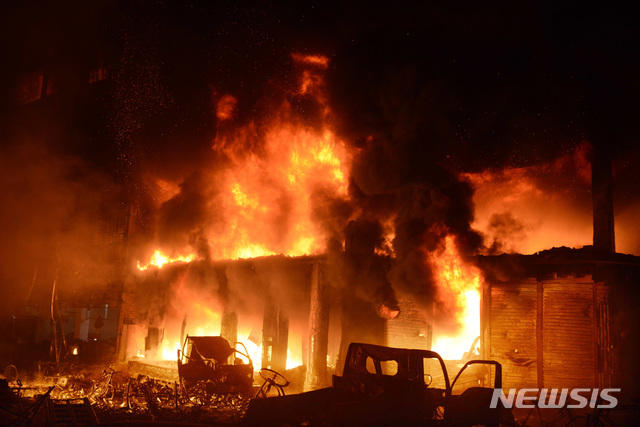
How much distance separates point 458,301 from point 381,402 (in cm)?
904

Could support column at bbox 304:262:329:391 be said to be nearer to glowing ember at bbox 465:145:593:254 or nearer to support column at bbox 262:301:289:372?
support column at bbox 262:301:289:372

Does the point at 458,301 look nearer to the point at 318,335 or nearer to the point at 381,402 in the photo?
the point at 318,335

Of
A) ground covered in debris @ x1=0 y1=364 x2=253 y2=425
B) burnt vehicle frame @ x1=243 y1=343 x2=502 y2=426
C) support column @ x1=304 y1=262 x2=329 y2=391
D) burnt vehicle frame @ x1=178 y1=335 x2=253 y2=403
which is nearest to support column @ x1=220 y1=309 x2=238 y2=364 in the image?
ground covered in debris @ x1=0 y1=364 x2=253 y2=425

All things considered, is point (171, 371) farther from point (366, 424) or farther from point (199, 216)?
point (366, 424)

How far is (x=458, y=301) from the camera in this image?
1598 cm

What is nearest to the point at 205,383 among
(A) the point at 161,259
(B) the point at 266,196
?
(B) the point at 266,196

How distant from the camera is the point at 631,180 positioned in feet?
59.0

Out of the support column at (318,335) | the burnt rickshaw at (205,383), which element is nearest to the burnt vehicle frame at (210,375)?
the burnt rickshaw at (205,383)

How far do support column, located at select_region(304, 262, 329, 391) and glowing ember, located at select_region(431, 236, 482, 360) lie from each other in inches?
164

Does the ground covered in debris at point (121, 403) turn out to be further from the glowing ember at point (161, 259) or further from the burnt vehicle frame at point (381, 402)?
the glowing ember at point (161, 259)

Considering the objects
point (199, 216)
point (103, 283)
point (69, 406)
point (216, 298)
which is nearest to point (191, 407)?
point (69, 406)

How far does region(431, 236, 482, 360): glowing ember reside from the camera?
15.9 metres

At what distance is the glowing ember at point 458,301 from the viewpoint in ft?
52.0

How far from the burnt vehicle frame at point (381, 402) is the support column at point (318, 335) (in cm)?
767
